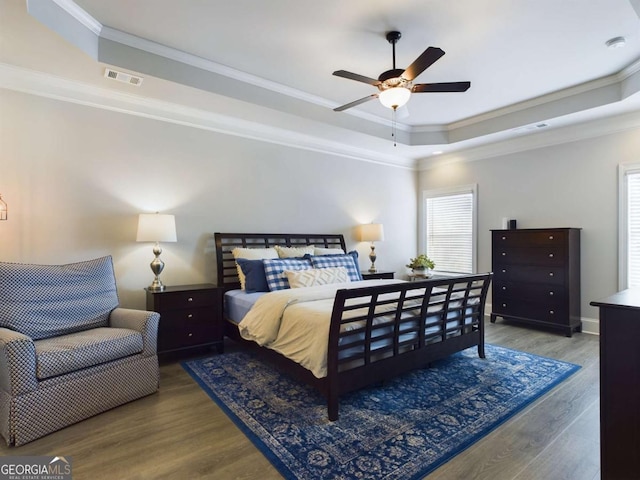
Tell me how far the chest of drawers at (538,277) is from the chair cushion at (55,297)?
197 inches

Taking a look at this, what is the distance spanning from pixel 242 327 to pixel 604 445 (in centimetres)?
276

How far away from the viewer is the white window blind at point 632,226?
4.25 m

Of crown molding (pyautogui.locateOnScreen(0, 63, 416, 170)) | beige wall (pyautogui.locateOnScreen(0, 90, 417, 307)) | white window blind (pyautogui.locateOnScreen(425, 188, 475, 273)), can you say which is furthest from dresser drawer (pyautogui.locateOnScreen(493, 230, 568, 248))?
crown molding (pyautogui.locateOnScreen(0, 63, 416, 170))

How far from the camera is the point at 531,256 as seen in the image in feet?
15.6

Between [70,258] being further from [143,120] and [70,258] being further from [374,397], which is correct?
[374,397]

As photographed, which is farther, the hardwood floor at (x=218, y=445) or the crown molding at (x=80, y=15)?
the crown molding at (x=80, y=15)

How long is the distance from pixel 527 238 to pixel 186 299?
14.9 ft

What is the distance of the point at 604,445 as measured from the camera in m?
1.59

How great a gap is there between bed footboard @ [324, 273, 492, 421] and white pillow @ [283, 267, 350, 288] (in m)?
0.93

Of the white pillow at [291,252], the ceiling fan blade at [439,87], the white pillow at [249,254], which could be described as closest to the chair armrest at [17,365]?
the white pillow at [249,254]

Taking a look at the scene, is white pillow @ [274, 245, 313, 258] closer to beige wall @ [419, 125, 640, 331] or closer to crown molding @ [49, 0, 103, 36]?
crown molding @ [49, 0, 103, 36]

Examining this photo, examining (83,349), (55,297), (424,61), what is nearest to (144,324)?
(83,349)

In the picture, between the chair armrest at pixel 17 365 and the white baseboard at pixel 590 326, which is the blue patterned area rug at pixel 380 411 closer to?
the chair armrest at pixel 17 365

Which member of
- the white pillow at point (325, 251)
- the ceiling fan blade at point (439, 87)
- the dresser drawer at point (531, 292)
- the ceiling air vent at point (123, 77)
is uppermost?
the ceiling air vent at point (123, 77)
